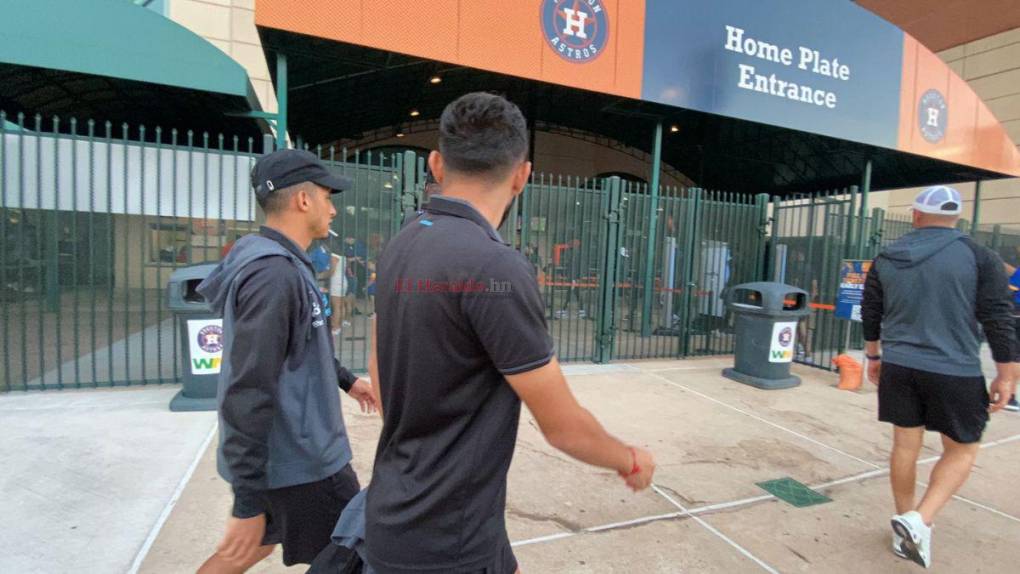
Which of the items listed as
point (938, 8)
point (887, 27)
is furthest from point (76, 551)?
point (938, 8)

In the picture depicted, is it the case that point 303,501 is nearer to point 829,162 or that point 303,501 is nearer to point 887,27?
point 887,27

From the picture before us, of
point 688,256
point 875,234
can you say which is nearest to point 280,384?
point 688,256

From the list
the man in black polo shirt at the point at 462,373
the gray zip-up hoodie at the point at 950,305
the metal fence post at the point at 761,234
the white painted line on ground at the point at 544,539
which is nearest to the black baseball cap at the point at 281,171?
the man in black polo shirt at the point at 462,373

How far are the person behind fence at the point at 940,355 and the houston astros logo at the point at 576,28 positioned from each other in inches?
220

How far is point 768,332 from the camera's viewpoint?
6.82 meters

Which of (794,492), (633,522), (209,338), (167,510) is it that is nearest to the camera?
(167,510)

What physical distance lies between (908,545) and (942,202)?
76.0 inches

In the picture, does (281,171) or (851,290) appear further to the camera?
(851,290)

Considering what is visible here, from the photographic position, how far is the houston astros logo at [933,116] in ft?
36.3

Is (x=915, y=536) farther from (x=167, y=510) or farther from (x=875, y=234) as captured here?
(x=875, y=234)

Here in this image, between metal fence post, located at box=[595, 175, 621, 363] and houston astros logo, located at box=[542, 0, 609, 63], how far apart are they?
1.89m

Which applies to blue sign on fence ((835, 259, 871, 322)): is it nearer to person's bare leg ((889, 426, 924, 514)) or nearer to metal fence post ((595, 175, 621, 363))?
metal fence post ((595, 175, 621, 363))

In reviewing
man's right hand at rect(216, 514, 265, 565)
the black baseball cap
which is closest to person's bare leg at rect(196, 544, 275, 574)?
man's right hand at rect(216, 514, 265, 565)

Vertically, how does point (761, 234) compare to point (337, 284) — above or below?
above
